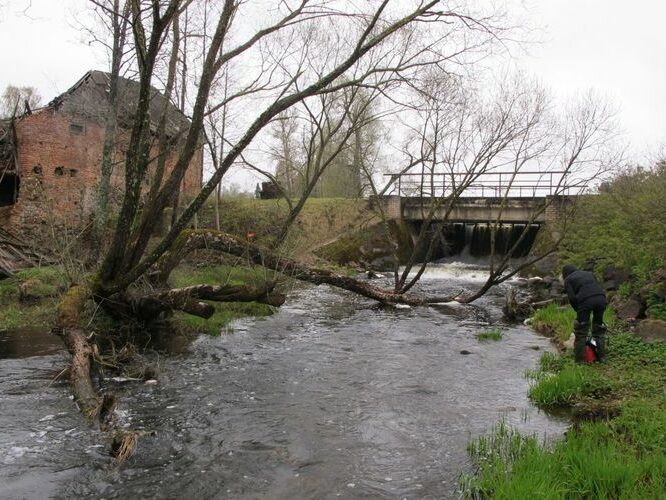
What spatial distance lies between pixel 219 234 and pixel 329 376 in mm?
4076

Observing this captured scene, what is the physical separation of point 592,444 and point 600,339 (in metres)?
3.81

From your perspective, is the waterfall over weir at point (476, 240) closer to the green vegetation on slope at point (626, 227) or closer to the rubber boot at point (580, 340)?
the green vegetation on slope at point (626, 227)

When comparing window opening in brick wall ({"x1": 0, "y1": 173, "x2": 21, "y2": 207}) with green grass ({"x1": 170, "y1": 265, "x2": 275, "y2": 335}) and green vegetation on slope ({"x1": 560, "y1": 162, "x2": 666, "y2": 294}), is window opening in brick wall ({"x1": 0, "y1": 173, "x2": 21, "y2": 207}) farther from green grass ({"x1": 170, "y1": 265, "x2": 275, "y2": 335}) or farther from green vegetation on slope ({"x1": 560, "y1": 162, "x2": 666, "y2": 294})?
green vegetation on slope ({"x1": 560, "y1": 162, "x2": 666, "y2": 294})

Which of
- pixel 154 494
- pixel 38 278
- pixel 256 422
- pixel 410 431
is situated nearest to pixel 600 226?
pixel 410 431

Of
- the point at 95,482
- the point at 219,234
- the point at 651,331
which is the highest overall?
the point at 219,234

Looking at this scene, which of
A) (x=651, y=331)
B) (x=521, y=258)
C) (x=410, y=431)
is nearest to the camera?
(x=410, y=431)

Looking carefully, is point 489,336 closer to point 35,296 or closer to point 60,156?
point 35,296

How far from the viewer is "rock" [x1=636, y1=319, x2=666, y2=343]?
342 inches

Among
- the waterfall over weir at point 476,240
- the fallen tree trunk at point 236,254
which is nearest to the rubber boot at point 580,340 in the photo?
the fallen tree trunk at point 236,254

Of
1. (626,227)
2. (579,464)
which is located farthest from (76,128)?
(579,464)

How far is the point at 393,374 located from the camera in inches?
330

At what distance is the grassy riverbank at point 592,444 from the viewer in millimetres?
4215

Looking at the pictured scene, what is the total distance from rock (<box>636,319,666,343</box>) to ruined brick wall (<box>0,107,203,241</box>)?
48.1 feet

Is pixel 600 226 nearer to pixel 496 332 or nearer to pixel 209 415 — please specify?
pixel 496 332
